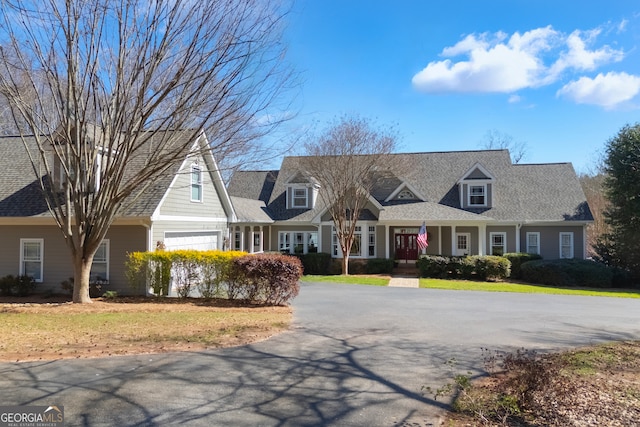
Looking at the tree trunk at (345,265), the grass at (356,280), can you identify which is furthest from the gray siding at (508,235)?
the tree trunk at (345,265)

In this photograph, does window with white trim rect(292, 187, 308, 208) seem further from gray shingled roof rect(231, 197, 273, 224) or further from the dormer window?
gray shingled roof rect(231, 197, 273, 224)

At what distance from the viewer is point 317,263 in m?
26.0

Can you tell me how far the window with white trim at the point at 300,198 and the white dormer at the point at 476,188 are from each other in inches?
393

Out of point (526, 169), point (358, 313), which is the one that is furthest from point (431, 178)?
point (358, 313)

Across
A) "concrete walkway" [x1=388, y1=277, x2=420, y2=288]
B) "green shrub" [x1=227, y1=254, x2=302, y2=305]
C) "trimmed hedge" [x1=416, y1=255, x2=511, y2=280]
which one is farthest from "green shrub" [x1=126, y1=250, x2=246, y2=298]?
"trimmed hedge" [x1=416, y1=255, x2=511, y2=280]

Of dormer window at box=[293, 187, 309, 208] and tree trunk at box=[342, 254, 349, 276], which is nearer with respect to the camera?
tree trunk at box=[342, 254, 349, 276]

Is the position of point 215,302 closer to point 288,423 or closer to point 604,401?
point 288,423

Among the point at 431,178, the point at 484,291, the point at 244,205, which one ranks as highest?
the point at 431,178

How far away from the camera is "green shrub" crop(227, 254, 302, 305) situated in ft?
42.7

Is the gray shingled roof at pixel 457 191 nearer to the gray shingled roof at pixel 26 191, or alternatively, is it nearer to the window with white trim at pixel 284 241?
the window with white trim at pixel 284 241

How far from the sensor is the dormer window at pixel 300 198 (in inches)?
1153

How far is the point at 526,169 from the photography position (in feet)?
101

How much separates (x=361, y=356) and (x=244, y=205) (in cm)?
1991

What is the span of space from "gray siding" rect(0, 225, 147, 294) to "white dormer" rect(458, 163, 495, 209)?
787 inches
